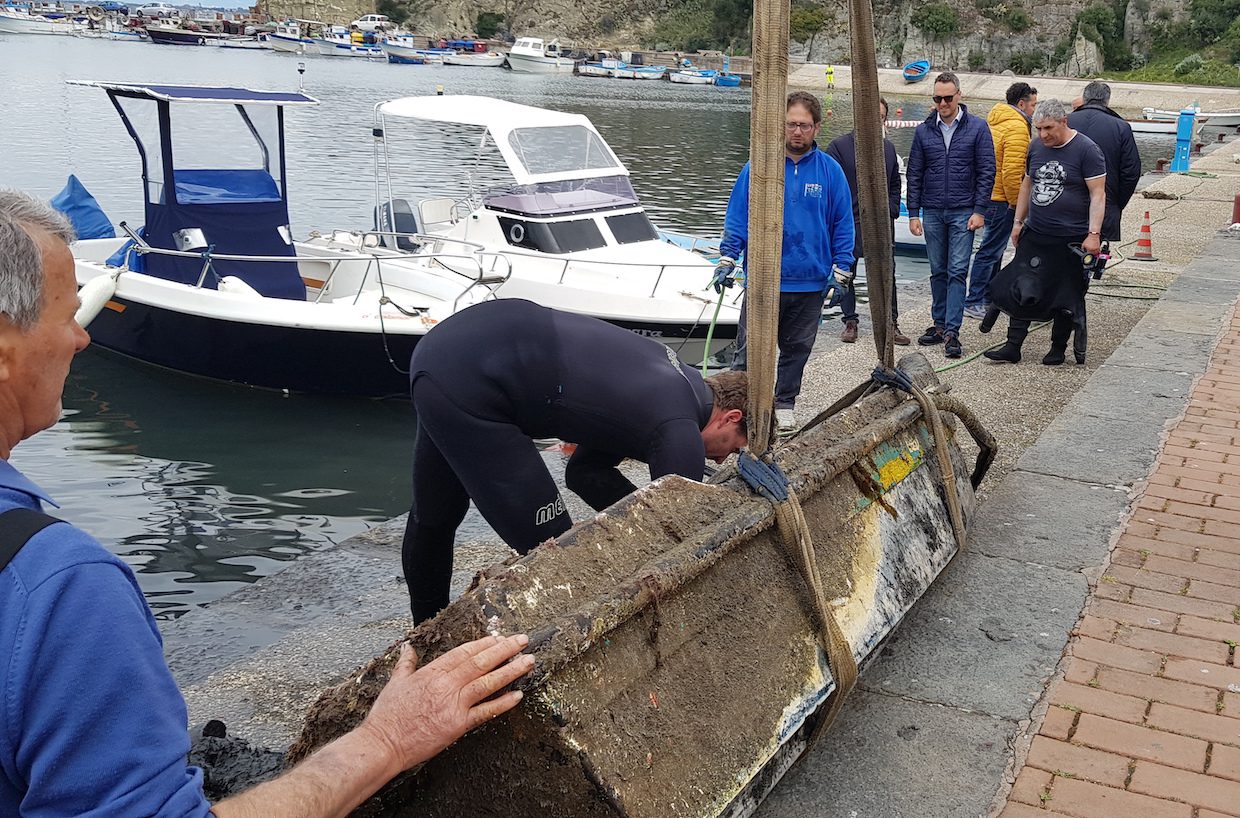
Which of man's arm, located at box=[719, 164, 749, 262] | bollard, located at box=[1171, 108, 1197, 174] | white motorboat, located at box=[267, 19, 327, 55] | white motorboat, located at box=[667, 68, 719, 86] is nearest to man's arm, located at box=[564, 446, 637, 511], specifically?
man's arm, located at box=[719, 164, 749, 262]

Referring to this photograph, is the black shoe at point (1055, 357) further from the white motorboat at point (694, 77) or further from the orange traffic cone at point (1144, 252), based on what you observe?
the white motorboat at point (694, 77)

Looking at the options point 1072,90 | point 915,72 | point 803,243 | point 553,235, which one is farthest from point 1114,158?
point 915,72

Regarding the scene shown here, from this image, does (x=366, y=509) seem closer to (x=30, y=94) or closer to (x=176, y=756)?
(x=176, y=756)

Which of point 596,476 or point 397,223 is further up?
point 596,476

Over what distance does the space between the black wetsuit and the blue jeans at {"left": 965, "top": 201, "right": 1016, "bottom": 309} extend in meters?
6.40

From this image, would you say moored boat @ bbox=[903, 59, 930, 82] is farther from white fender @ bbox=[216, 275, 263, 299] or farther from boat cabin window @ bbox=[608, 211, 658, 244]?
white fender @ bbox=[216, 275, 263, 299]

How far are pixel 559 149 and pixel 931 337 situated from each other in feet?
17.4

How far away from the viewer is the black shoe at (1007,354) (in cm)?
839

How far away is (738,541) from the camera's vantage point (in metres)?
2.98

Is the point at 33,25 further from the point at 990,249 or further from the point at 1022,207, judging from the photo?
the point at 1022,207

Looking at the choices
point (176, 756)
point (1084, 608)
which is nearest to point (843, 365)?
point (1084, 608)

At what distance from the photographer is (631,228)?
12711 mm

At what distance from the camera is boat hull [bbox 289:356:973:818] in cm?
237

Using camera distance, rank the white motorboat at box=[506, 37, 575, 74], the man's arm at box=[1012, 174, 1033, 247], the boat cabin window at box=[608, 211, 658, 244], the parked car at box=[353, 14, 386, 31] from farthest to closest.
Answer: the parked car at box=[353, 14, 386, 31] → the white motorboat at box=[506, 37, 575, 74] → the boat cabin window at box=[608, 211, 658, 244] → the man's arm at box=[1012, 174, 1033, 247]
